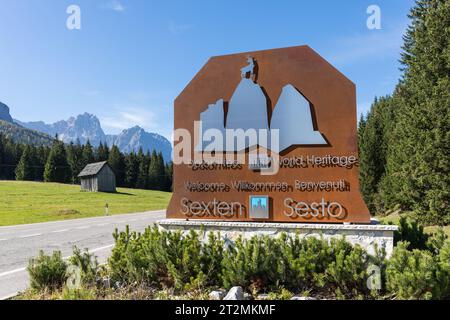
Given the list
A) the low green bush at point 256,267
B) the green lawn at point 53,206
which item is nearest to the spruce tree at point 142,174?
the green lawn at point 53,206

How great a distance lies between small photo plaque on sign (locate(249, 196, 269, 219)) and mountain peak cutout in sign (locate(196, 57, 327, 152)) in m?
1.28

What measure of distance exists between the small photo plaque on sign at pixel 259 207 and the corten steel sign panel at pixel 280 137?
0.01 meters

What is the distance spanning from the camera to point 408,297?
514 cm

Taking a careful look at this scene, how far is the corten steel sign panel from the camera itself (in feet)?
26.6

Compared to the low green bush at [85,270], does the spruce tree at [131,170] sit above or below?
above

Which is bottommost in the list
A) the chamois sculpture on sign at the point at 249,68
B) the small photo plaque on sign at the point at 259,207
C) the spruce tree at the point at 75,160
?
the small photo plaque on sign at the point at 259,207

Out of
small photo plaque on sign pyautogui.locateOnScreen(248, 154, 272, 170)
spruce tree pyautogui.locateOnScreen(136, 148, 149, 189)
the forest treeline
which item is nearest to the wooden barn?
spruce tree pyautogui.locateOnScreen(136, 148, 149, 189)

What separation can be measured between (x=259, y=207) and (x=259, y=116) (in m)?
2.32

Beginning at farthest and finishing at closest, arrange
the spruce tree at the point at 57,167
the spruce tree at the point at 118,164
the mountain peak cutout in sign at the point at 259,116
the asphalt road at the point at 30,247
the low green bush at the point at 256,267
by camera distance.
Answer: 1. the spruce tree at the point at 118,164
2. the spruce tree at the point at 57,167
3. the mountain peak cutout in sign at the point at 259,116
4. the asphalt road at the point at 30,247
5. the low green bush at the point at 256,267

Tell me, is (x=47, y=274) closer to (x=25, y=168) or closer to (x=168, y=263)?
(x=168, y=263)

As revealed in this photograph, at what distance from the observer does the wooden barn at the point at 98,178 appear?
6188cm

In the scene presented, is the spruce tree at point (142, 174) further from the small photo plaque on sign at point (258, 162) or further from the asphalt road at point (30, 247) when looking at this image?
the small photo plaque on sign at point (258, 162)
